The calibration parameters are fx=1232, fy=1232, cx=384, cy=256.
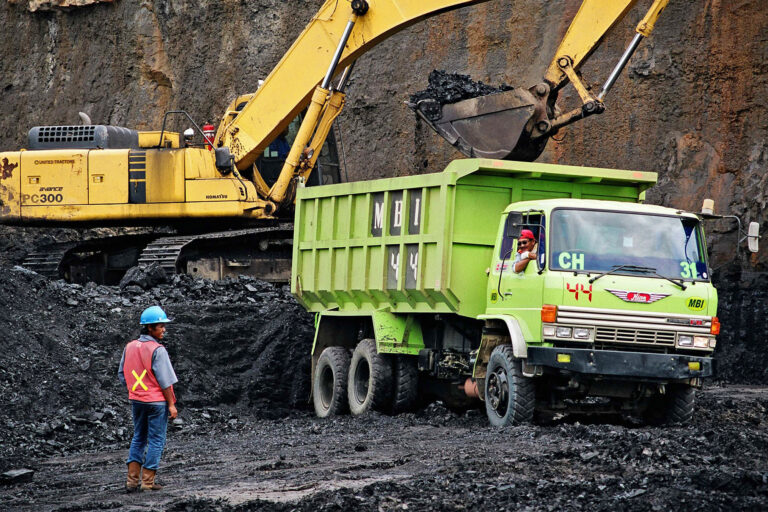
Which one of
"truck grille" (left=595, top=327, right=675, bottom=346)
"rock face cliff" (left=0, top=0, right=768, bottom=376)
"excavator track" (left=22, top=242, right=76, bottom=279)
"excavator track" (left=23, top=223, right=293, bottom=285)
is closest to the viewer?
"truck grille" (left=595, top=327, right=675, bottom=346)

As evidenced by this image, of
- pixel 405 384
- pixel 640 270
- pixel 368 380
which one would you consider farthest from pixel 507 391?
pixel 368 380

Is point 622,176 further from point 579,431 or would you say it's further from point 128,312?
point 128,312

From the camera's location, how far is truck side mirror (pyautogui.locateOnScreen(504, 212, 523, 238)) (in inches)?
464

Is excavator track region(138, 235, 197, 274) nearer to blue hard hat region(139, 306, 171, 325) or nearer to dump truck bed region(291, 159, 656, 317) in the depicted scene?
dump truck bed region(291, 159, 656, 317)

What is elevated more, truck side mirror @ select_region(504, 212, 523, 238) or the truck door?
truck side mirror @ select_region(504, 212, 523, 238)

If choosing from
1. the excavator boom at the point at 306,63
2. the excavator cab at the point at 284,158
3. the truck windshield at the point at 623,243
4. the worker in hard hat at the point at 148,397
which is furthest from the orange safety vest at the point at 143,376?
the excavator cab at the point at 284,158

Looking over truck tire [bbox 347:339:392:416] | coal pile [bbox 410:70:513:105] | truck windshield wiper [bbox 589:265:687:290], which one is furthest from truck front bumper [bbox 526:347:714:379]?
coal pile [bbox 410:70:513:105]

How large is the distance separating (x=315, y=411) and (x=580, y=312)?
5113 mm

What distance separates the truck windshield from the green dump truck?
0.04 ft

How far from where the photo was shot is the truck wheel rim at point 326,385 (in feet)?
49.7

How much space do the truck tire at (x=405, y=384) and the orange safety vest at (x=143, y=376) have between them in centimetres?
499

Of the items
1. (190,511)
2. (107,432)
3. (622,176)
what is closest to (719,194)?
(622,176)

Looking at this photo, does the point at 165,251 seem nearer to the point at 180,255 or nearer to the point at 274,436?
the point at 180,255

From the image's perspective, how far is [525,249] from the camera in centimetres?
1180
